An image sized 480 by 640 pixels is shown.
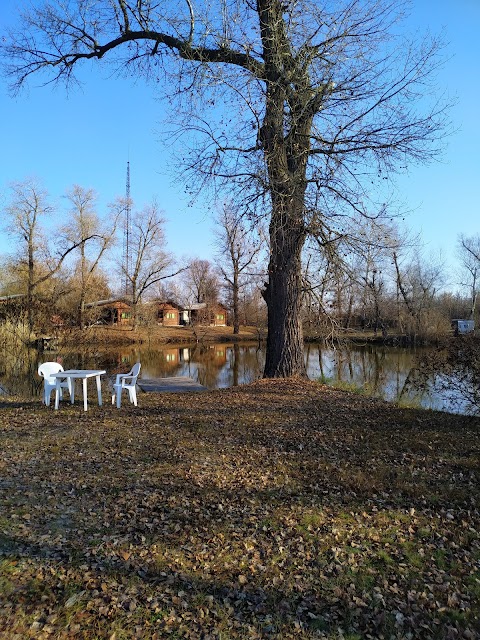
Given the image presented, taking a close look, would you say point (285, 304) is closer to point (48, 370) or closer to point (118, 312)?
point (48, 370)

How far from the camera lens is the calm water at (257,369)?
12203mm

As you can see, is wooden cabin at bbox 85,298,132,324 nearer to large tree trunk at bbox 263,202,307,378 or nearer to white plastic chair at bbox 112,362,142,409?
large tree trunk at bbox 263,202,307,378

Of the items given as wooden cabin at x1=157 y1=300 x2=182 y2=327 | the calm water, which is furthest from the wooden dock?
wooden cabin at x1=157 y1=300 x2=182 y2=327

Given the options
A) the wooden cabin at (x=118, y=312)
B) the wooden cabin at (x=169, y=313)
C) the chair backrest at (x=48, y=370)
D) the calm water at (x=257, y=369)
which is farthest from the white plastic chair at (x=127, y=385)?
the wooden cabin at (x=169, y=313)

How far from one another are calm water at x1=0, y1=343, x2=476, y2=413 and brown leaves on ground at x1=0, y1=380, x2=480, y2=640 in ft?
16.8

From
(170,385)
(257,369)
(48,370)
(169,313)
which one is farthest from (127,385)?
(169,313)

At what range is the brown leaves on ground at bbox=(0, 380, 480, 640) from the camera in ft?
8.91

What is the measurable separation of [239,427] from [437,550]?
3596mm

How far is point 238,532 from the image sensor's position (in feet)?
12.1

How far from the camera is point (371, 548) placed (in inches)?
138

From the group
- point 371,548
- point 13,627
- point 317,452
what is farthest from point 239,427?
point 13,627

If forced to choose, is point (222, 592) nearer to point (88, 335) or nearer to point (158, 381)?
point (158, 381)

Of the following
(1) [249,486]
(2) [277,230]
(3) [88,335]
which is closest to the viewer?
(1) [249,486]

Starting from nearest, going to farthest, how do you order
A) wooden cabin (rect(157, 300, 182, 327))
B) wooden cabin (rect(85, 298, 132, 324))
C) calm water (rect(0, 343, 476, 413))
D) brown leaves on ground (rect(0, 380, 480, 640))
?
brown leaves on ground (rect(0, 380, 480, 640))
calm water (rect(0, 343, 476, 413))
wooden cabin (rect(85, 298, 132, 324))
wooden cabin (rect(157, 300, 182, 327))
